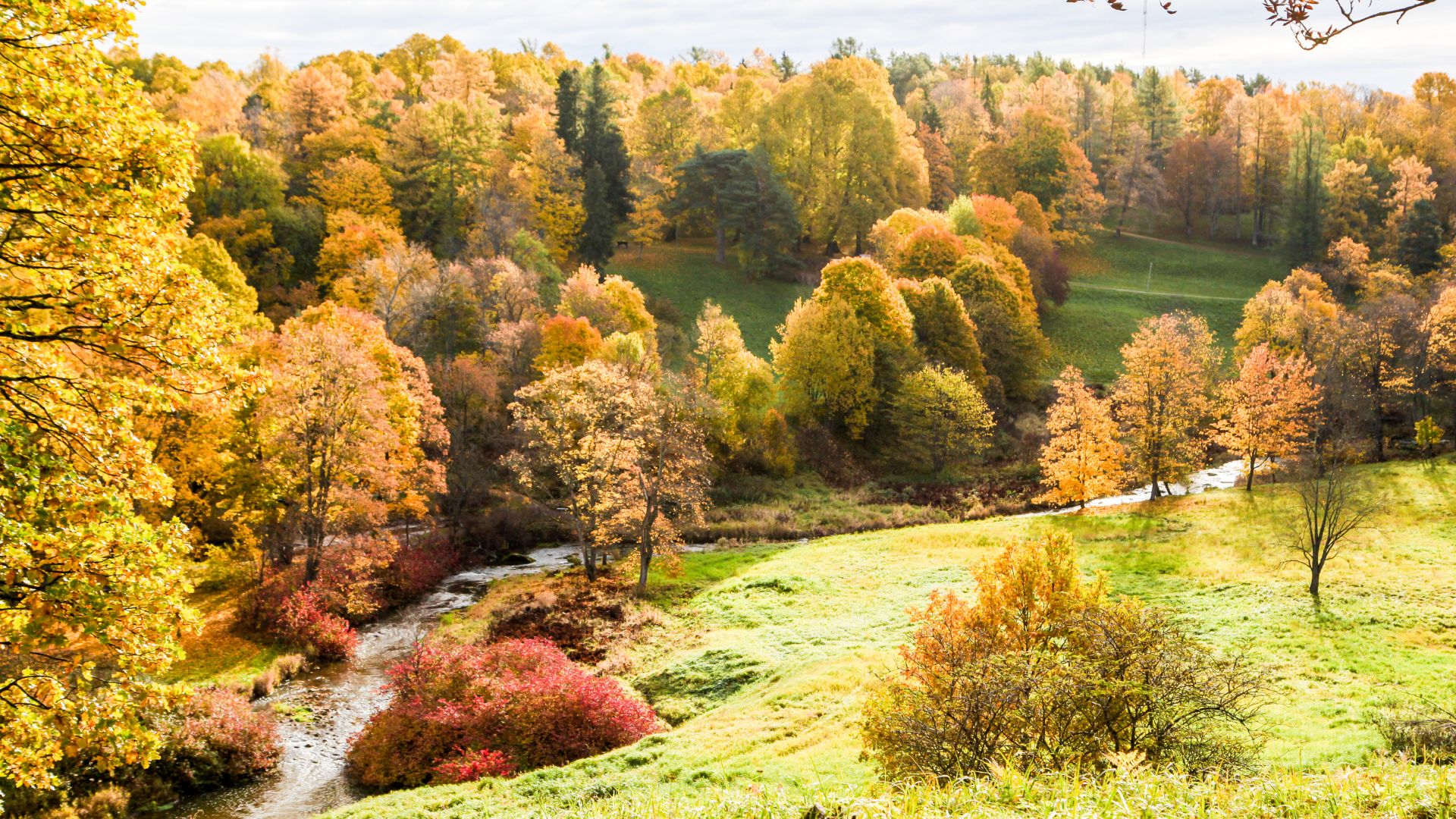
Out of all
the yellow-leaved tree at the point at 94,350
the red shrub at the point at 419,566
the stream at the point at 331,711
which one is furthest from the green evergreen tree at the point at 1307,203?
the yellow-leaved tree at the point at 94,350

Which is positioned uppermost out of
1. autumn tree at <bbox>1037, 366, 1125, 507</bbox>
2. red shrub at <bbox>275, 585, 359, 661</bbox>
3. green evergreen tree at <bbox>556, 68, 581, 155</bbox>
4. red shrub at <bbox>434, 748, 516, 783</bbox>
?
green evergreen tree at <bbox>556, 68, 581, 155</bbox>

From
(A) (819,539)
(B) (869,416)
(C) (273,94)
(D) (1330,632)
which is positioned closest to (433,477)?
(A) (819,539)

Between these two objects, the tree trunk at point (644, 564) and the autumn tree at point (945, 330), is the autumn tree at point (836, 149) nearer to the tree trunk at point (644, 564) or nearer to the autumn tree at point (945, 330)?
the autumn tree at point (945, 330)

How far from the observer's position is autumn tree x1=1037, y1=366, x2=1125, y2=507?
42344mm

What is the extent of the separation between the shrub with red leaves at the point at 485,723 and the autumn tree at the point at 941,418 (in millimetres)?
33163

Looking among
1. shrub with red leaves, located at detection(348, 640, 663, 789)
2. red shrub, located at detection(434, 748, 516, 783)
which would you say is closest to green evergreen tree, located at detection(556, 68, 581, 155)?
shrub with red leaves, located at detection(348, 640, 663, 789)

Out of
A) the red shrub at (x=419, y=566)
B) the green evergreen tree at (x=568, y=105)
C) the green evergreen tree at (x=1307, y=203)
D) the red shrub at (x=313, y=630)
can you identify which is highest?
the green evergreen tree at (x=568, y=105)

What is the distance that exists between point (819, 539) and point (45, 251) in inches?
1431

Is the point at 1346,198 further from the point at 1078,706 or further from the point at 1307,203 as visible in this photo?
the point at 1078,706

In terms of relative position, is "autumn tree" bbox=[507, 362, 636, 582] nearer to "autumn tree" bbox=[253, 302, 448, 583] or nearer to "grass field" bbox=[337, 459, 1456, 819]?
"grass field" bbox=[337, 459, 1456, 819]

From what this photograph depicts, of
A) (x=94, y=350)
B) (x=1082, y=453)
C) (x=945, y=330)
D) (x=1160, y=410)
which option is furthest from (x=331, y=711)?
(x=945, y=330)

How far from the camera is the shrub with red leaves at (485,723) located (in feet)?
69.3

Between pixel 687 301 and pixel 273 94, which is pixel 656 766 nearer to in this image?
pixel 687 301

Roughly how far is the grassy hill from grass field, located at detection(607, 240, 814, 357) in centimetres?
8
